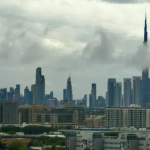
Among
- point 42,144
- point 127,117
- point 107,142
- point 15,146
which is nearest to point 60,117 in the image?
point 127,117

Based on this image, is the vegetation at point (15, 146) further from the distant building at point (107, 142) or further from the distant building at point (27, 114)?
→ the distant building at point (27, 114)

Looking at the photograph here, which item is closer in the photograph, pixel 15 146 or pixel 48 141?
pixel 15 146

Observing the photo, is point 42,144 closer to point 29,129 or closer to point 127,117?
point 29,129

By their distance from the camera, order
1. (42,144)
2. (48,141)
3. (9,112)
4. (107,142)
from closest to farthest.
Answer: (107,142) → (42,144) → (48,141) → (9,112)

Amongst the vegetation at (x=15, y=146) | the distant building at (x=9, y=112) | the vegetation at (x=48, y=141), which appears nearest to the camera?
the vegetation at (x=15, y=146)

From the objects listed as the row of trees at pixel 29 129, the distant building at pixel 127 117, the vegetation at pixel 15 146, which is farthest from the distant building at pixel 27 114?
the vegetation at pixel 15 146

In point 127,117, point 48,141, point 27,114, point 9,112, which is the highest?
point 9,112

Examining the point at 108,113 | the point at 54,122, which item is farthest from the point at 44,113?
the point at 108,113

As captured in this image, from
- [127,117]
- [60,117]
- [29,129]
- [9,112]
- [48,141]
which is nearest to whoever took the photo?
[48,141]

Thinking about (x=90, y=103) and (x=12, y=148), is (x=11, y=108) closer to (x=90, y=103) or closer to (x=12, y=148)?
(x=12, y=148)
